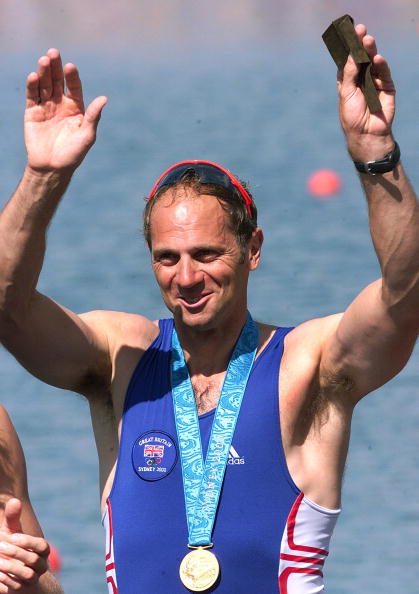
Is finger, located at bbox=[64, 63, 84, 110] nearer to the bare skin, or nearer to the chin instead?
the bare skin

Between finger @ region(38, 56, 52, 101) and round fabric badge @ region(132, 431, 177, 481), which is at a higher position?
finger @ region(38, 56, 52, 101)

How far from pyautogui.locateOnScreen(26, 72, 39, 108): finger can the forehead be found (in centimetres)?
57

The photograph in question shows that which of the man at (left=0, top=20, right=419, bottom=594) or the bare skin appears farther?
the man at (left=0, top=20, right=419, bottom=594)

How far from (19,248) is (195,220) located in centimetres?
63

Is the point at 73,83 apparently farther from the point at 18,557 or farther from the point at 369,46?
the point at 18,557

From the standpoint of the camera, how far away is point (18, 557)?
13.9 ft

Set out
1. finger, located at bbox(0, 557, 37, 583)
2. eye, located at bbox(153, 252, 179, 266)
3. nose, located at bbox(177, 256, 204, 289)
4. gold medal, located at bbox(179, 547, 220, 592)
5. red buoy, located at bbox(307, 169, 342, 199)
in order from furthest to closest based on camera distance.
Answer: red buoy, located at bbox(307, 169, 342, 199), eye, located at bbox(153, 252, 179, 266), nose, located at bbox(177, 256, 204, 289), gold medal, located at bbox(179, 547, 220, 592), finger, located at bbox(0, 557, 37, 583)

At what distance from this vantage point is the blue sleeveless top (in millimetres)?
4543

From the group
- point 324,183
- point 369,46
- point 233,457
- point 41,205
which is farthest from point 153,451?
point 324,183

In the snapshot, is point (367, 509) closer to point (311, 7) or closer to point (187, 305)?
point (187, 305)

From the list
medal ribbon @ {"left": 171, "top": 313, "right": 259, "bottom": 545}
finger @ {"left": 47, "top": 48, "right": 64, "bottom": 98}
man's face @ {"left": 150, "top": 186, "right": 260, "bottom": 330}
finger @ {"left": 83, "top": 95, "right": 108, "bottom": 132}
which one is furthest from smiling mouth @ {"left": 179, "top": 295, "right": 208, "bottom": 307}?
finger @ {"left": 47, "top": 48, "right": 64, "bottom": 98}

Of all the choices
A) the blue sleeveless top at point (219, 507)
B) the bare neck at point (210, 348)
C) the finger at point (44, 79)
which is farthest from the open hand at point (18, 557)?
the finger at point (44, 79)

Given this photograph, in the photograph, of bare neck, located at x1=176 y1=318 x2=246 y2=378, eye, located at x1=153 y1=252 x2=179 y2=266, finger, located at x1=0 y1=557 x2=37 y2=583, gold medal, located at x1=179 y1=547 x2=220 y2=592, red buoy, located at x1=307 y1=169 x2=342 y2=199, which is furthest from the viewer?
red buoy, located at x1=307 y1=169 x2=342 y2=199

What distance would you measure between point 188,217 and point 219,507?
0.99 meters
